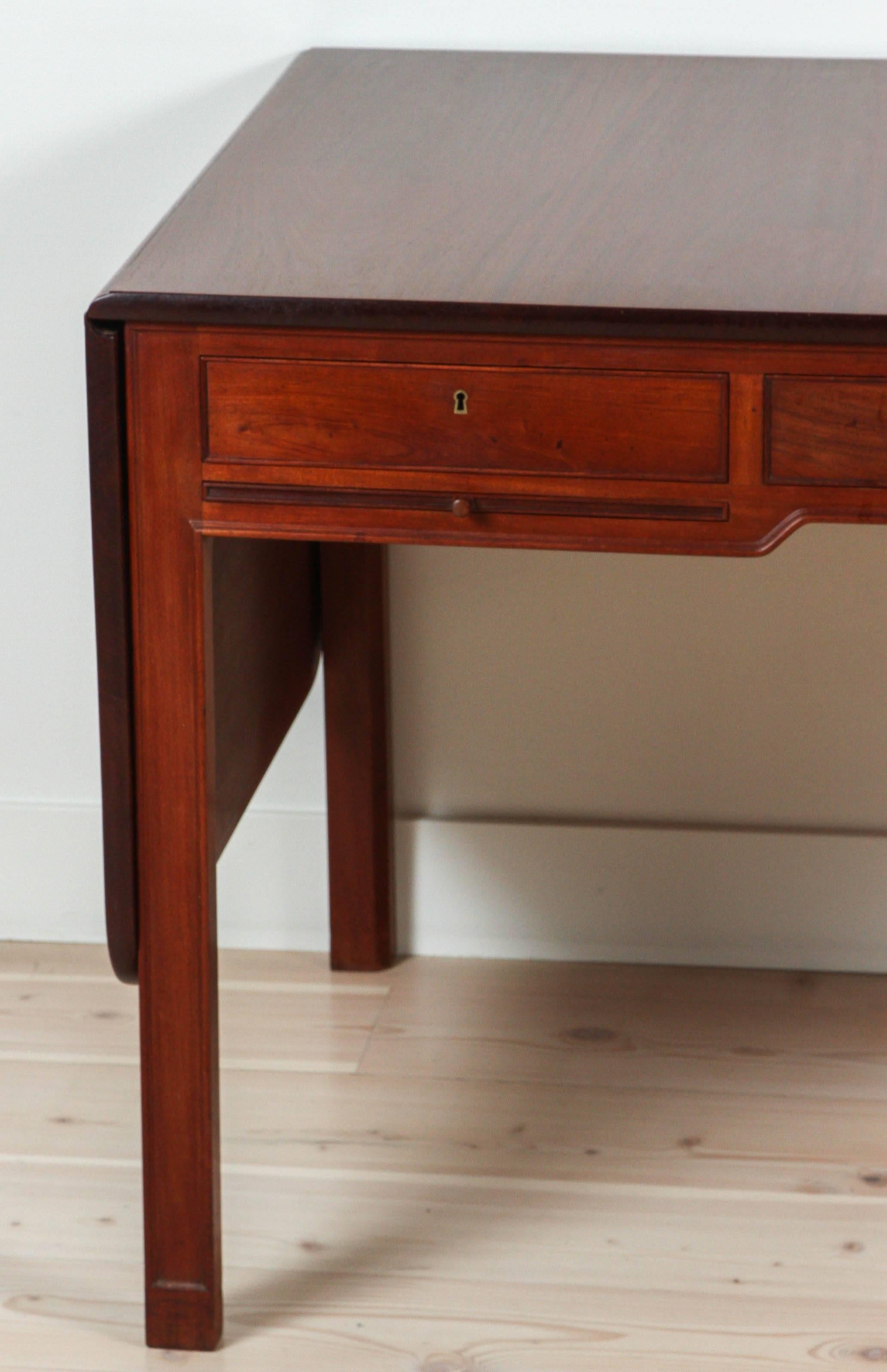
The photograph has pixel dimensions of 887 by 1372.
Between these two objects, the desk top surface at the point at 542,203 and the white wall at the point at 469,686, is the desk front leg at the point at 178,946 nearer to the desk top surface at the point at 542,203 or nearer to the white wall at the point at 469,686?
the desk top surface at the point at 542,203

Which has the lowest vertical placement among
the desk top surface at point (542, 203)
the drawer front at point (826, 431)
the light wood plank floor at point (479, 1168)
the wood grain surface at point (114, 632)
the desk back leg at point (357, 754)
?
the light wood plank floor at point (479, 1168)

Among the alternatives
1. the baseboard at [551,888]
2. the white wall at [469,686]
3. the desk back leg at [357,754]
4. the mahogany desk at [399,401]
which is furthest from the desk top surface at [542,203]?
the baseboard at [551,888]

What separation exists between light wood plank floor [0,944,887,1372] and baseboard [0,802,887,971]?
0.03m

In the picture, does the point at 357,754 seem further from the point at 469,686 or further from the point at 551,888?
the point at 551,888

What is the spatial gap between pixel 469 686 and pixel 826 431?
898 millimetres

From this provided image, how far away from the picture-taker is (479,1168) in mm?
1705

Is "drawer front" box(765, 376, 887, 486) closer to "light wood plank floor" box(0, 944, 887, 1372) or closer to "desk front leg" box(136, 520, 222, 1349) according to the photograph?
"desk front leg" box(136, 520, 222, 1349)

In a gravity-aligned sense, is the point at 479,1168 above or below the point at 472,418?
below

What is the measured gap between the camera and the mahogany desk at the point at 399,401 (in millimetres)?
1212

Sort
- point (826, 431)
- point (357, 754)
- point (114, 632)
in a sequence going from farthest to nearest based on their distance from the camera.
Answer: point (357, 754)
point (114, 632)
point (826, 431)

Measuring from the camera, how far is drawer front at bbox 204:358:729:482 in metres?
1.22

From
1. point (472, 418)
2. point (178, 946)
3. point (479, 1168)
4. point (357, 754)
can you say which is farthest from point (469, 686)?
point (472, 418)

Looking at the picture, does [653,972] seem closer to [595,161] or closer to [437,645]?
[437,645]

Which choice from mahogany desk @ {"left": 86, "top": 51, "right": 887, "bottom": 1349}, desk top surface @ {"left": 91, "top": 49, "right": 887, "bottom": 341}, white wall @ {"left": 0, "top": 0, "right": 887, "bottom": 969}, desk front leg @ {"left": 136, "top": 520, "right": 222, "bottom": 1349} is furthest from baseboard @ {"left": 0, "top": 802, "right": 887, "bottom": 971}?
desk top surface @ {"left": 91, "top": 49, "right": 887, "bottom": 341}
